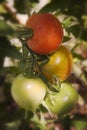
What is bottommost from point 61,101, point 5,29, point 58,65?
point 61,101

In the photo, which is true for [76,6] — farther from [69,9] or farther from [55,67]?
[55,67]

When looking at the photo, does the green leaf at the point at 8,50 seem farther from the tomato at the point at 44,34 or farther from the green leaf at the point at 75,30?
the green leaf at the point at 75,30

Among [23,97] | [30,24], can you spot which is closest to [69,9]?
[30,24]

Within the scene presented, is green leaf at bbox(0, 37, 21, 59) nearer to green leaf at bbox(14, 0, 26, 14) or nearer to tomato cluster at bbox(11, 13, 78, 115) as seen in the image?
tomato cluster at bbox(11, 13, 78, 115)

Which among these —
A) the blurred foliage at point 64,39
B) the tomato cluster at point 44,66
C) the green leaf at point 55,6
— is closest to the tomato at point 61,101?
the tomato cluster at point 44,66

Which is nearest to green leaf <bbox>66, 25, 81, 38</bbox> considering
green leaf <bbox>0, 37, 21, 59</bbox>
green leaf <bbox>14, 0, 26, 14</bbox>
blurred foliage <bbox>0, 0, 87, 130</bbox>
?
blurred foliage <bbox>0, 0, 87, 130</bbox>

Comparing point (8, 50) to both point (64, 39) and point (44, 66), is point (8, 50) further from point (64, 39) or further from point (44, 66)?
point (64, 39)

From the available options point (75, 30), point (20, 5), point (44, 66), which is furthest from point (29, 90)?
point (20, 5)
